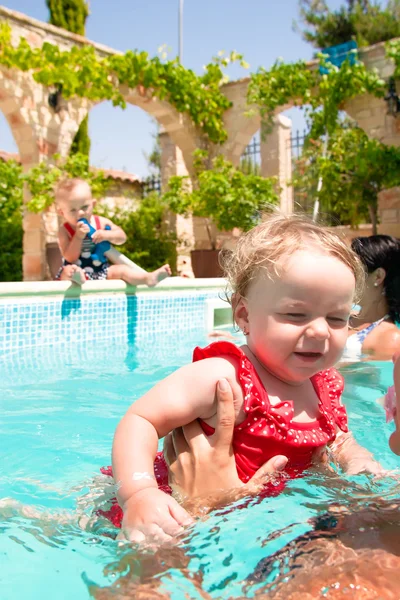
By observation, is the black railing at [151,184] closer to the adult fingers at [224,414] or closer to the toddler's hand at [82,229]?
the toddler's hand at [82,229]

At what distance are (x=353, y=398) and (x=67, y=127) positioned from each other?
27.7 ft

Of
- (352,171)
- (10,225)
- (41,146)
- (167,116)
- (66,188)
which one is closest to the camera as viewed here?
(66,188)

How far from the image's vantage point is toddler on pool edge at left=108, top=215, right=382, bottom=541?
1500 millimetres

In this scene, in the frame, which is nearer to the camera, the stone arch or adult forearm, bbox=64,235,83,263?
adult forearm, bbox=64,235,83,263

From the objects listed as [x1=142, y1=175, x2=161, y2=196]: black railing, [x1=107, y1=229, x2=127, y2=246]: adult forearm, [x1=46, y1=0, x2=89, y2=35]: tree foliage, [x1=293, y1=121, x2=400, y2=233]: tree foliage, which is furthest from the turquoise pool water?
[x1=142, y1=175, x2=161, y2=196]: black railing

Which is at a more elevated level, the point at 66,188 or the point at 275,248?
the point at 66,188

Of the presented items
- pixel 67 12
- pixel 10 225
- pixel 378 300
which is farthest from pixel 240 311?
pixel 67 12

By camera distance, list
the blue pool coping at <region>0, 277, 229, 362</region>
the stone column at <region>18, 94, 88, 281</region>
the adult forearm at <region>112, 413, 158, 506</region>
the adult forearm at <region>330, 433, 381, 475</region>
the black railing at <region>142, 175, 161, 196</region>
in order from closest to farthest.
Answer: the adult forearm at <region>112, 413, 158, 506</region> < the adult forearm at <region>330, 433, 381, 475</region> < the blue pool coping at <region>0, 277, 229, 362</region> < the stone column at <region>18, 94, 88, 281</region> < the black railing at <region>142, 175, 161, 196</region>

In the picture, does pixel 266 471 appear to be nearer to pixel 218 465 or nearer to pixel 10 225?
pixel 218 465

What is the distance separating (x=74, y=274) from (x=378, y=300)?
2.78 m

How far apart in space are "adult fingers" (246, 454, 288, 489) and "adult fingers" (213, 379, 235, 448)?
11 centimetres

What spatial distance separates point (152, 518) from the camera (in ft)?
4.04

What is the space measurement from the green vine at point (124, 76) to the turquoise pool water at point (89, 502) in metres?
6.79

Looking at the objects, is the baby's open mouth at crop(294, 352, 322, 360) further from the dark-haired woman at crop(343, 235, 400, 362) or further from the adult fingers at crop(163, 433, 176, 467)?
the dark-haired woman at crop(343, 235, 400, 362)
